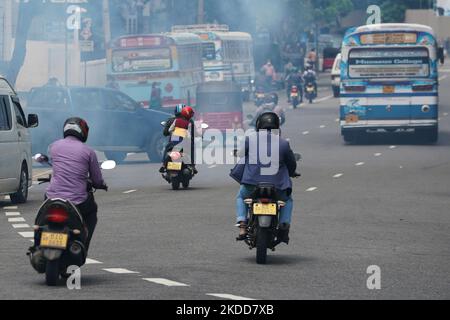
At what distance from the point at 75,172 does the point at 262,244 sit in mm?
2102

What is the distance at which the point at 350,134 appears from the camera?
1508 inches

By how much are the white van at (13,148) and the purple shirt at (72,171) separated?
791cm

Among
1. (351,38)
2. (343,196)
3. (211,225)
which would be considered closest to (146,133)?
(351,38)

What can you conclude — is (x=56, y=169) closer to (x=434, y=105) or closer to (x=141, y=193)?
(x=141, y=193)

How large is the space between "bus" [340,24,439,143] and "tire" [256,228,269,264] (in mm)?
23906

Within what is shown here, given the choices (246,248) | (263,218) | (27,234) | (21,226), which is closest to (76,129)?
(263,218)

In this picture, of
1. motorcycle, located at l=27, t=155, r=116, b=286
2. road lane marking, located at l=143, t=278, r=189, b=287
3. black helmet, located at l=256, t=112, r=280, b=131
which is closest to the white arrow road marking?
black helmet, located at l=256, t=112, r=280, b=131

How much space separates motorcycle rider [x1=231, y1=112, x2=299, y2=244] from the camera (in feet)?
46.0

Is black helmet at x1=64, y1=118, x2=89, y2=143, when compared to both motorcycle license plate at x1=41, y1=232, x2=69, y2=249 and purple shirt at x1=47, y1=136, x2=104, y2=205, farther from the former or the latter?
motorcycle license plate at x1=41, y1=232, x2=69, y2=249

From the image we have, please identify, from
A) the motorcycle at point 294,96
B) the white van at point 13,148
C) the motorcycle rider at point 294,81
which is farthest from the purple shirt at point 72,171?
the motorcycle rider at point 294,81

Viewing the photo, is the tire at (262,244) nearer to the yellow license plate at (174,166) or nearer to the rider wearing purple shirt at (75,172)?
the rider wearing purple shirt at (75,172)

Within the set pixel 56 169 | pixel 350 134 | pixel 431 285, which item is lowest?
pixel 350 134

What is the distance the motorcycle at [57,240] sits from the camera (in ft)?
39.3

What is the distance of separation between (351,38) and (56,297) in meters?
26.9
